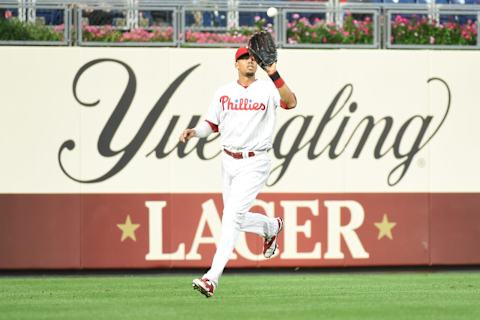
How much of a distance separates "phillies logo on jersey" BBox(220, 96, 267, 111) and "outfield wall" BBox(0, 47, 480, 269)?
3970 mm

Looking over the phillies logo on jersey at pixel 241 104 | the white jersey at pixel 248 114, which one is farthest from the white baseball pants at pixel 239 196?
the phillies logo on jersey at pixel 241 104

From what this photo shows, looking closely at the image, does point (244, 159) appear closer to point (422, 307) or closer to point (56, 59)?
point (422, 307)

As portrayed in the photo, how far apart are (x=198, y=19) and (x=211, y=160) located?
1.71m

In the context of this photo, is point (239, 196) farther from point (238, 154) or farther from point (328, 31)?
point (328, 31)

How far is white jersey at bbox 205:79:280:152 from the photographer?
9.31 metres

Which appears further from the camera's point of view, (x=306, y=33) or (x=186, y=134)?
(x=306, y=33)

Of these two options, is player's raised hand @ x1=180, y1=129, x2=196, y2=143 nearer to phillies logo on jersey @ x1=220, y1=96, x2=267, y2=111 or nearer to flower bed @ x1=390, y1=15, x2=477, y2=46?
phillies logo on jersey @ x1=220, y1=96, x2=267, y2=111

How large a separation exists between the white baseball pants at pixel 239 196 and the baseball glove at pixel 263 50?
0.80 m

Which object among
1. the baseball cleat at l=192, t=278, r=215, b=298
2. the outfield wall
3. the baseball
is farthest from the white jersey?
the outfield wall

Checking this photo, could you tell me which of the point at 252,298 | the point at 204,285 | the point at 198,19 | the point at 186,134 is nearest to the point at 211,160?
the point at 198,19

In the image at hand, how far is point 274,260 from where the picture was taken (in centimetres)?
1348

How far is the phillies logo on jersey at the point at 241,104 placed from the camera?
9.31m

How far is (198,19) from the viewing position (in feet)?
45.0

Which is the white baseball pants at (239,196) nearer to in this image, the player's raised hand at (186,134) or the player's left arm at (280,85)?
the player's raised hand at (186,134)
